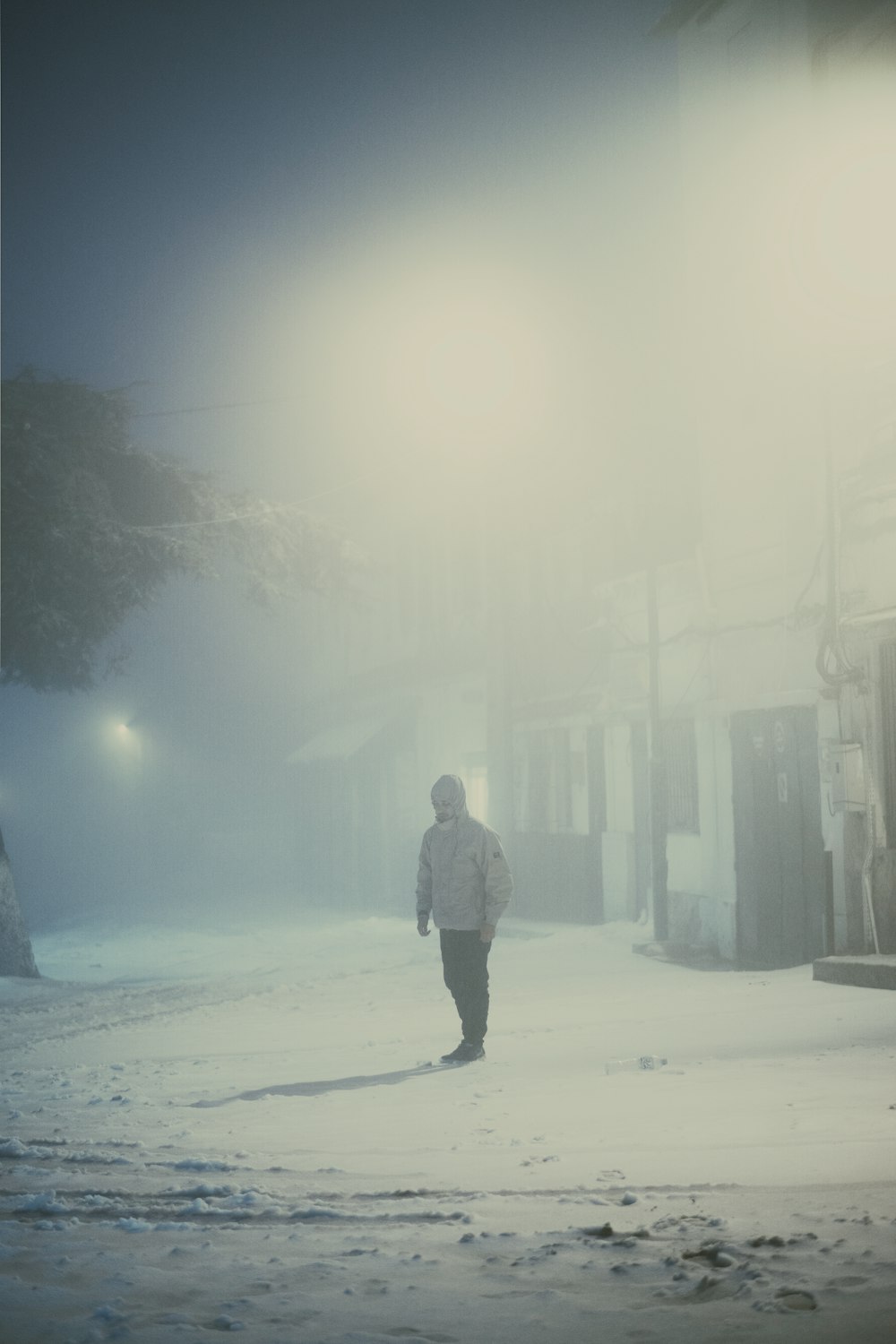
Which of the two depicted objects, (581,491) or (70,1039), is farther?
(581,491)

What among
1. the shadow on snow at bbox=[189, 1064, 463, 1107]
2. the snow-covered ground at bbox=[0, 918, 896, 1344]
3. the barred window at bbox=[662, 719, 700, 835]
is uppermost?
the barred window at bbox=[662, 719, 700, 835]

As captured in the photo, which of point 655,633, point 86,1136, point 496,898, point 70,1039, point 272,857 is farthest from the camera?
point 272,857

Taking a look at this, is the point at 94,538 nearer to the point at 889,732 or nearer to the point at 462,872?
the point at 462,872

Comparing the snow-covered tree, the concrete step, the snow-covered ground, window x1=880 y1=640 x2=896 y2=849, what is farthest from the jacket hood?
the snow-covered tree

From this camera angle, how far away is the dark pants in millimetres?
8805

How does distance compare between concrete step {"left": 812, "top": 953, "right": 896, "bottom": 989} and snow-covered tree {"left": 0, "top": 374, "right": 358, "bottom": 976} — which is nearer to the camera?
concrete step {"left": 812, "top": 953, "right": 896, "bottom": 989}

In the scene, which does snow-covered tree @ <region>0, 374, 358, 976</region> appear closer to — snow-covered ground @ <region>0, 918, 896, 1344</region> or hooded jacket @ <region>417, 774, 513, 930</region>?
snow-covered ground @ <region>0, 918, 896, 1344</region>

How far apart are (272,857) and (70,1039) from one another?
2888cm

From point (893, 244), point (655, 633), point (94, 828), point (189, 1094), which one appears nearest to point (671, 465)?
point (655, 633)

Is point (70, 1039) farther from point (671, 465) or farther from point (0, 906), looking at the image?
point (671, 465)

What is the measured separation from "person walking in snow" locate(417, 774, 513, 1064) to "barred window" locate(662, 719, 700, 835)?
731 centimetres

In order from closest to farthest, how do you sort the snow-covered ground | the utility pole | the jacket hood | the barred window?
the snow-covered ground, the jacket hood, the utility pole, the barred window

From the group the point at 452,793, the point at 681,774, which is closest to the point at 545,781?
the point at 681,774

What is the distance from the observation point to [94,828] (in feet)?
168
